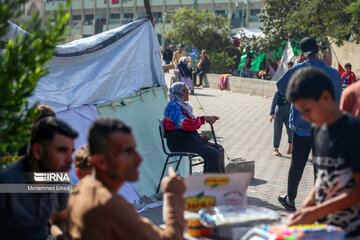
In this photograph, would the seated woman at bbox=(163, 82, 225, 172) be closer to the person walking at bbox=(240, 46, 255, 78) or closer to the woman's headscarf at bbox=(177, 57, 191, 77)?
the woman's headscarf at bbox=(177, 57, 191, 77)

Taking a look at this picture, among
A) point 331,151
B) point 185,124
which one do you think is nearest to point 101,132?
point 331,151

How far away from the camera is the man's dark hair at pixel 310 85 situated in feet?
10.1

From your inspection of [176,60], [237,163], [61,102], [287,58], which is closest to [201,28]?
[287,58]

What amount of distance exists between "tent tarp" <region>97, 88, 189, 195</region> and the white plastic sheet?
138 mm

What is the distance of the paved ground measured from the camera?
28.6 ft

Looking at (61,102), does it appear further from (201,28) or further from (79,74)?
(201,28)

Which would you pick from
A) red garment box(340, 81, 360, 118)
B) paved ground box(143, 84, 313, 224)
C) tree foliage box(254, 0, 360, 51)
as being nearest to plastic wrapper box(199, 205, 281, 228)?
red garment box(340, 81, 360, 118)

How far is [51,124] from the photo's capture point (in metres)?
3.48

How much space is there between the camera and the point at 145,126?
8.70 metres

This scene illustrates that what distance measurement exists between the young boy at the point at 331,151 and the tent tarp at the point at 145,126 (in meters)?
4.91

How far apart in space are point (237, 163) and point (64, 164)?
20.3 ft

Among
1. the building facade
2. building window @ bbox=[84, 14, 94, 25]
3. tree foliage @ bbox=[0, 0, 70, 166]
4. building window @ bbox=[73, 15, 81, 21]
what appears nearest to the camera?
tree foliage @ bbox=[0, 0, 70, 166]

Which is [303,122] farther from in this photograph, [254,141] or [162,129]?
[254,141]

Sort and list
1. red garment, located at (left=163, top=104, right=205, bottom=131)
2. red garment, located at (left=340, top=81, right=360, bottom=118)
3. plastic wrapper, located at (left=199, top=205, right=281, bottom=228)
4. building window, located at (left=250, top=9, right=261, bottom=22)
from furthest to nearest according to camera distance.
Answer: building window, located at (left=250, top=9, right=261, bottom=22) < red garment, located at (left=163, top=104, right=205, bottom=131) < red garment, located at (left=340, top=81, right=360, bottom=118) < plastic wrapper, located at (left=199, top=205, right=281, bottom=228)
